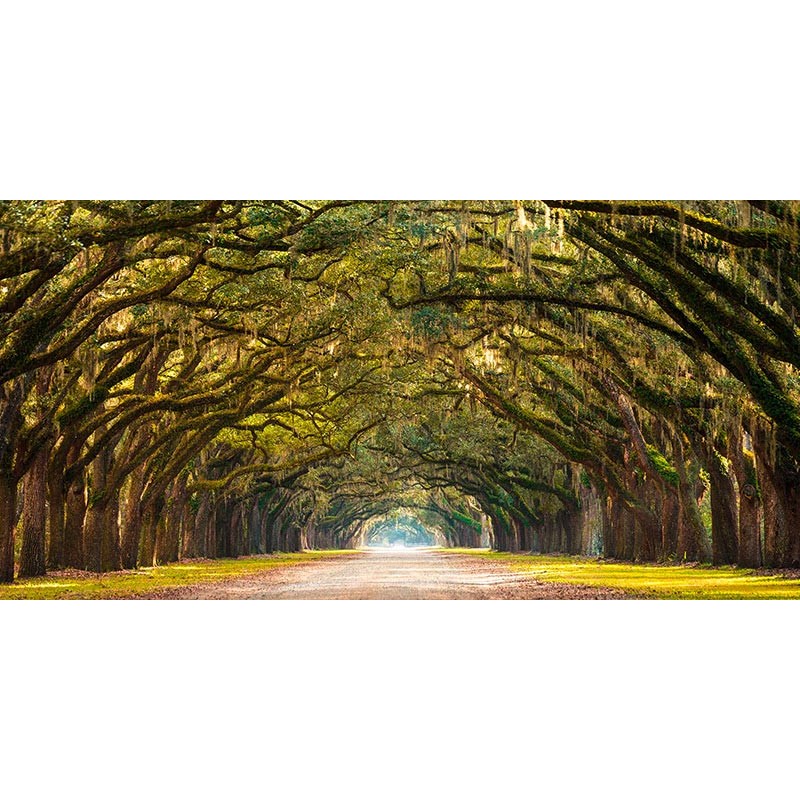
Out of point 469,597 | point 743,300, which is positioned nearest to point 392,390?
point 469,597

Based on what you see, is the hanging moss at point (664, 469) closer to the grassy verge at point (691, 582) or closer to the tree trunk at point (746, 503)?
the grassy verge at point (691, 582)

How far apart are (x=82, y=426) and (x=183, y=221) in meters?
14.7

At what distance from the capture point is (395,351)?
34.0 m

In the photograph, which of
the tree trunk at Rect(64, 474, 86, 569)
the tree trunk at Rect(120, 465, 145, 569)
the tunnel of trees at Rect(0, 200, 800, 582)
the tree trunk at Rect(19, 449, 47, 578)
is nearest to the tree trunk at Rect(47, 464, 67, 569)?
the tunnel of trees at Rect(0, 200, 800, 582)

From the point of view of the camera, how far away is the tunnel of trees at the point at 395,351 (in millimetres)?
19781

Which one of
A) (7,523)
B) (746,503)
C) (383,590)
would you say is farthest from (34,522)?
(746,503)

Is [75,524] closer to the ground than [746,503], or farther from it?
closer to the ground

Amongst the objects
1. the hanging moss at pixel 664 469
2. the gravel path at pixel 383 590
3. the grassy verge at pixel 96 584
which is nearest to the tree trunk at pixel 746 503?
the hanging moss at pixel 664 469

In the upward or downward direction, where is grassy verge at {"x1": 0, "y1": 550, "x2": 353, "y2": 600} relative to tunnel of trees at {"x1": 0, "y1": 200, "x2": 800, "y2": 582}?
downward

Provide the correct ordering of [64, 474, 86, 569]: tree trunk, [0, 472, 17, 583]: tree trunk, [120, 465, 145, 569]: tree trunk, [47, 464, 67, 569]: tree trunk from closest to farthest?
[0, 472, 17, 583]: tree trunk
[47, 464, 67, 569]: tree trunk
[64, 474, 86, 569]: tree trunk
[120, 465, 145, 569]: tree trunk

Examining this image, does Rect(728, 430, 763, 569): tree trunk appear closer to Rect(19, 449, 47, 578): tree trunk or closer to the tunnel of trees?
the tunnel of trees

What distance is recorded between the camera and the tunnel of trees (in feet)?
64.9

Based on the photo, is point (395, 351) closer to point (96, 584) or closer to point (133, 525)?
point (133, 525)

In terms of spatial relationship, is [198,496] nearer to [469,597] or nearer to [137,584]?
[137,584]
